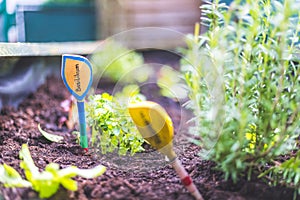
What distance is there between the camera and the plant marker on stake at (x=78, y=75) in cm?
124

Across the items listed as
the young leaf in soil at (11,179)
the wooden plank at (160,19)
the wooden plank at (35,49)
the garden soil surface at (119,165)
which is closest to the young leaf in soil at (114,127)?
the garden soil surface at (119,165)

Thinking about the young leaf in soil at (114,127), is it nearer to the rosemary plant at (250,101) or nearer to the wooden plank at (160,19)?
the rosemary plant at (250,101)

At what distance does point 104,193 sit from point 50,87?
126cm

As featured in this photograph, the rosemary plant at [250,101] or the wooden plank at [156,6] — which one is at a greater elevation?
the wooden plank at [156,6]

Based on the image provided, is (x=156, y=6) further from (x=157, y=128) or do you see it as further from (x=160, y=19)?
(x=157, y=128)

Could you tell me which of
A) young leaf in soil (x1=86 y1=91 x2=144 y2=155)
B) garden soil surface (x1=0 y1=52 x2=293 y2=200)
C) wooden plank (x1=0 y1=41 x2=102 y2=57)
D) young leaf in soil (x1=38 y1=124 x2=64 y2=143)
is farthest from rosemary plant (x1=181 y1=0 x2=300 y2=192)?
wooden plank (x1=0 y1=41 x2=102 y2=57)

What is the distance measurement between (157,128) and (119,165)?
0.92ft

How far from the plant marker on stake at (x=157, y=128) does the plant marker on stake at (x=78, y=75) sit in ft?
0.98

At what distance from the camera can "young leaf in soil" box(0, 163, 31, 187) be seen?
0.94 metres

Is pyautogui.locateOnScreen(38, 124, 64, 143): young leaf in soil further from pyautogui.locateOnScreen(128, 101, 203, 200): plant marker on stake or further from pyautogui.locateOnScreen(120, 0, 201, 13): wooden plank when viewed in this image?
pyautogui.locateOnScreen(120, 0, 201, 13): wooden plank

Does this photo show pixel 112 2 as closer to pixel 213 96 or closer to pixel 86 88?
pixel 86 88

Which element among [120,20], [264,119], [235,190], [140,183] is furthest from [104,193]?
[120,20]

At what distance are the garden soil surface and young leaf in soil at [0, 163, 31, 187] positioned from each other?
0.6 inches

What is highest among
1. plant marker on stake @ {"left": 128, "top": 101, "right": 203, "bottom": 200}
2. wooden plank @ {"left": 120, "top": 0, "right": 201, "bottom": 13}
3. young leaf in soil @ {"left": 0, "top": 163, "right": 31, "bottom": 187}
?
wooden plank @ {"left": 120, "top": 0, "right": 201, "bottom": 13}
